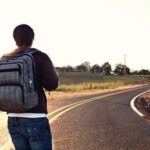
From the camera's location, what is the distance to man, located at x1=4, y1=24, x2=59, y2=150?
14.4ft

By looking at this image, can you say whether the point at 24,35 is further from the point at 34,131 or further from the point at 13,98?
the point at 34,131

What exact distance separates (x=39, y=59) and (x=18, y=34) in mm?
397

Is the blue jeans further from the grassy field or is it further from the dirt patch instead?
the grassy field

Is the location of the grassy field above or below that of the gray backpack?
below

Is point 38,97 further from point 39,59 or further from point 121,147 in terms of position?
point 121,147

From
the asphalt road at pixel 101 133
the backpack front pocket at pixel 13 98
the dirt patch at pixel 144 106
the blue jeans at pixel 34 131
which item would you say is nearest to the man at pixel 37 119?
the blue jeans at pixel 34 131

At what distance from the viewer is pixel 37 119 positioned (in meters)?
4.40

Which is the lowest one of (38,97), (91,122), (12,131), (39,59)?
(91,122)

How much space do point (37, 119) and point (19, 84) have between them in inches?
14.0

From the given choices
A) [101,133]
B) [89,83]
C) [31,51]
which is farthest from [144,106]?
[89,83]

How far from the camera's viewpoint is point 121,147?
9867 mm

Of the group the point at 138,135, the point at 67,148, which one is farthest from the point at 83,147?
the point at 138,135

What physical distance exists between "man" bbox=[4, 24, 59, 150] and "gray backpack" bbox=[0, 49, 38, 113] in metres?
0.06

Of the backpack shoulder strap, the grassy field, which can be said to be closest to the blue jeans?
the backpack shoulder strap
